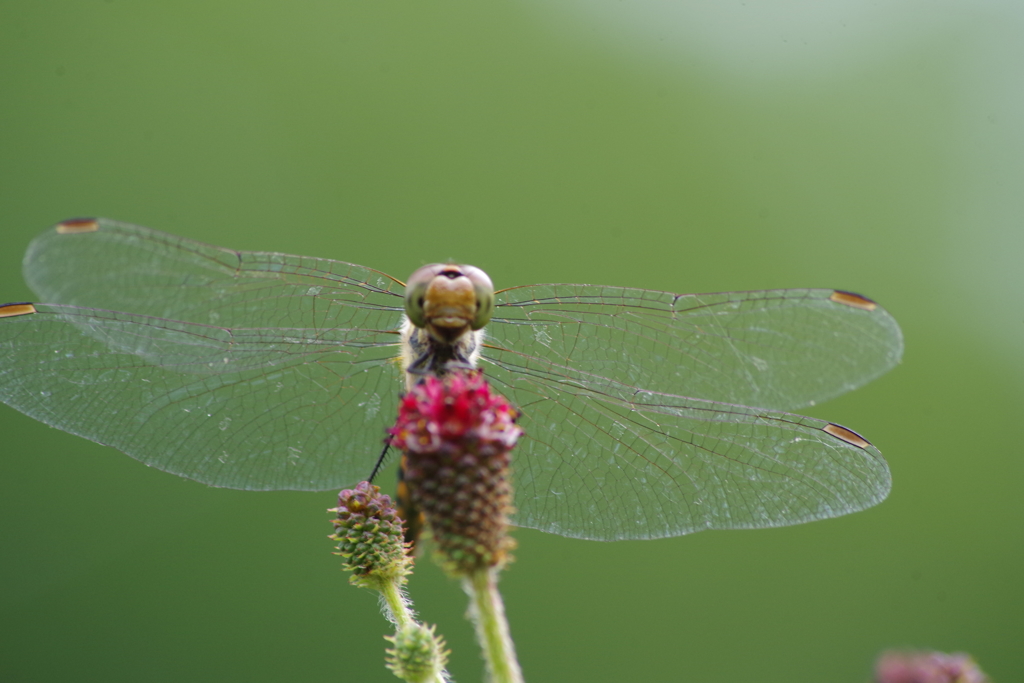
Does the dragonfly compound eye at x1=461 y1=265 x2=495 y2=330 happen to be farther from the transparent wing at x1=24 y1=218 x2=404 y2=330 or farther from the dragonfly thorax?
the transparent wing at x1=24 y1=218 x2=404 y2=330

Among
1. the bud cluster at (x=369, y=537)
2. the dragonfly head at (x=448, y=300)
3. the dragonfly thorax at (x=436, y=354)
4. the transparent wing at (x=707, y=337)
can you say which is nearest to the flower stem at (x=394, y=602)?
the bud cluster at (x=369, y=537)

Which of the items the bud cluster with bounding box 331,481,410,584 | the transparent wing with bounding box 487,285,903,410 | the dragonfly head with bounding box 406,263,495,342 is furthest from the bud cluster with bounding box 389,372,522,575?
the transparent wing with bounding box 487,285,903,410

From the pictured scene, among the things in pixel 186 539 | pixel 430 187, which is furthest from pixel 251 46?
pixel 186 539

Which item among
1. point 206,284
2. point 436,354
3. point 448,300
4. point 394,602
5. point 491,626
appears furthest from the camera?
point 206,284

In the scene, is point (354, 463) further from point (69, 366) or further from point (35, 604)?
point (35, 604)

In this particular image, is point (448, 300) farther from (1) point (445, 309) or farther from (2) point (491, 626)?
(2) point (491, 626)

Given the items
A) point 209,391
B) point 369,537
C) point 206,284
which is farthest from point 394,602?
point 206,284
